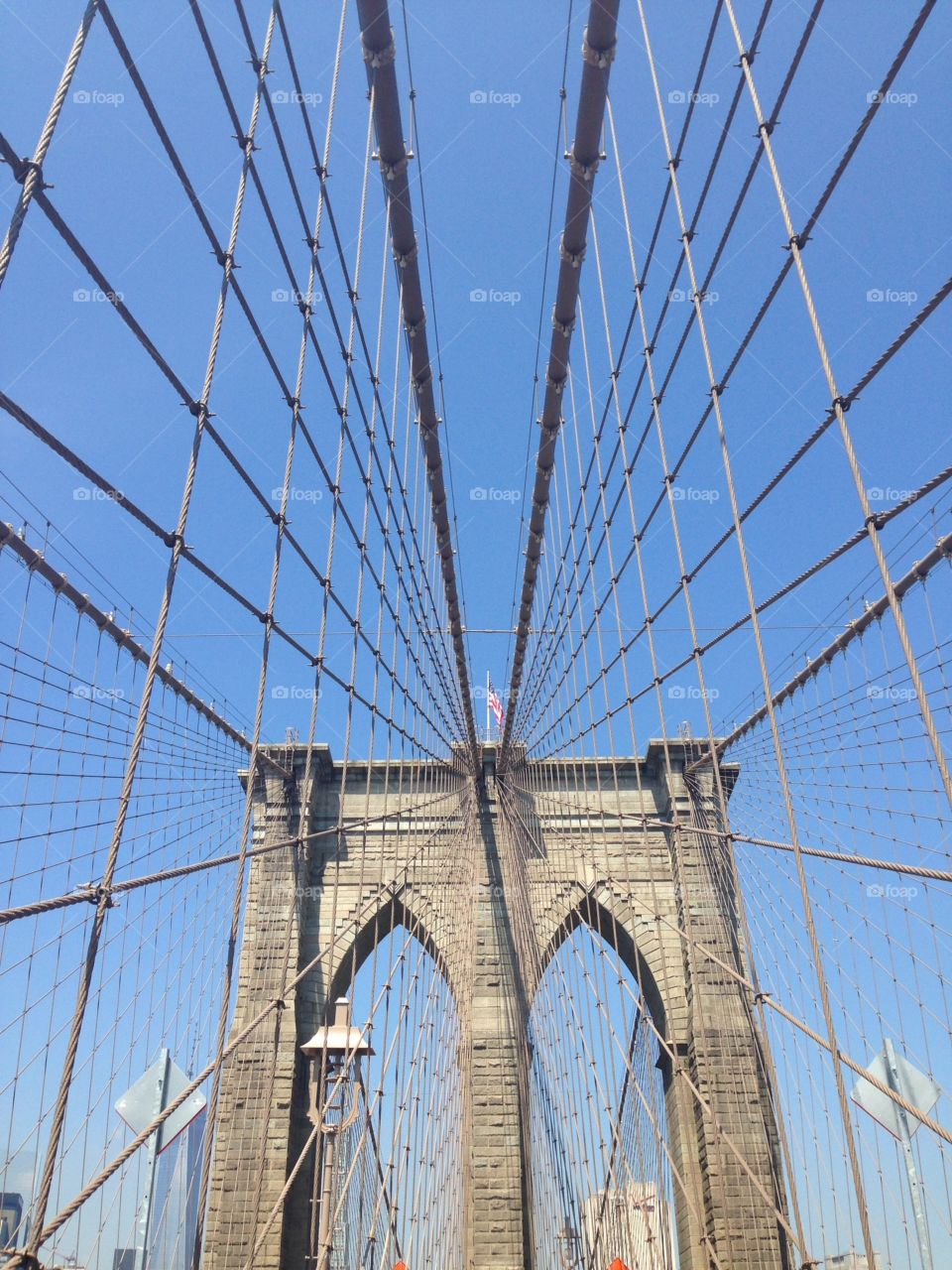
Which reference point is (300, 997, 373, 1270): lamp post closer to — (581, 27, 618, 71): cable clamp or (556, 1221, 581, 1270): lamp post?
(556, 1221, 581, 1270): lamp post

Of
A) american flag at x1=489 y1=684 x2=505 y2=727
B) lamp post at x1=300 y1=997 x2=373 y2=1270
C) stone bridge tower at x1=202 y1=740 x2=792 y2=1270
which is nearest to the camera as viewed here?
lamp post at x1=300 y1=997 x2=373 y2=1270

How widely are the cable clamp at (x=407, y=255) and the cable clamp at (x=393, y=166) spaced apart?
3.12 ft

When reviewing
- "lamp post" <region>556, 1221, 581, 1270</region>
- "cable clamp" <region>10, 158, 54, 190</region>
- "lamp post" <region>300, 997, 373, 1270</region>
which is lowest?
"lamp post" <region>556, 1221, 581, 1270</region>

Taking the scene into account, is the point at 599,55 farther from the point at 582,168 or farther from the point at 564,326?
the point at 564,326

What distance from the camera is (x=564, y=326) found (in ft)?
26.6

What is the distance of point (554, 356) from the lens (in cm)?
862

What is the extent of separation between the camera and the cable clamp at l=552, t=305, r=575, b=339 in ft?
26.3

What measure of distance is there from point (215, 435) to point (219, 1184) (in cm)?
1208

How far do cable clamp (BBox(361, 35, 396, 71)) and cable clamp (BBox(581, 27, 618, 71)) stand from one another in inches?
42.1

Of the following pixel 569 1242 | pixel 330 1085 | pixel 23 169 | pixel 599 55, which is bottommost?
pixel 569 1242

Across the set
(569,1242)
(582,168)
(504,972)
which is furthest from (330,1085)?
(504,972)

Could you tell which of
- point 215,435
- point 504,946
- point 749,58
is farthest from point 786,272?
point 504,946

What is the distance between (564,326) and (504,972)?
35.3ft

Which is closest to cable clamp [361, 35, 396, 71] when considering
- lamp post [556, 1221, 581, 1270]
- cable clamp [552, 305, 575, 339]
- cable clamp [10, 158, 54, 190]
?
cable clamp [552, 305, 575, 339]
